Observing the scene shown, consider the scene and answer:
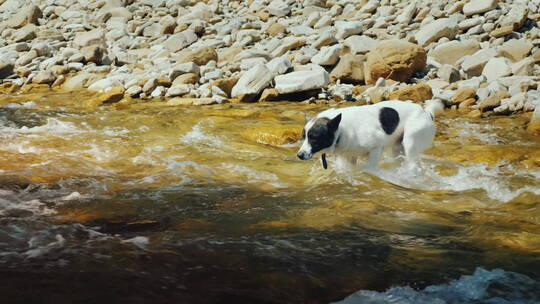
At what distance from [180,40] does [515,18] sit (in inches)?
495

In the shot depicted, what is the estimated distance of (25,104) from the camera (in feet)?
46.8

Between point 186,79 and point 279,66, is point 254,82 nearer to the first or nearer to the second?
point 279,66

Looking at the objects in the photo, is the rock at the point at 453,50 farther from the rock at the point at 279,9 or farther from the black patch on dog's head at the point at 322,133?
the black patch on dog's head at the point at 322,133

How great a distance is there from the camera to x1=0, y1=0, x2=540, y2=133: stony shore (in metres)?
13.4

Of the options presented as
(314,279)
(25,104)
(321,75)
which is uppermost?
(314,279)

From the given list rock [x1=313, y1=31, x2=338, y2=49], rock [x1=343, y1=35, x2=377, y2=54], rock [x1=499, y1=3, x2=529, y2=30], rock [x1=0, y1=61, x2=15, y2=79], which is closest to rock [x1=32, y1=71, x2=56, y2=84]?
rock [x1=0, y1=61, x2=15, y2=79]

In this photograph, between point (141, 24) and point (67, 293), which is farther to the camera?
point (141, 24)

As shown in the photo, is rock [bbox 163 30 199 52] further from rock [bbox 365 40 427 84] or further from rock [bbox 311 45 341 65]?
rock [bbox 365 40 427 84]

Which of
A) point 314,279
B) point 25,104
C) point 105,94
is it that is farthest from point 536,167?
point 25,104

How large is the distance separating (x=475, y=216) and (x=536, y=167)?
2906 mm

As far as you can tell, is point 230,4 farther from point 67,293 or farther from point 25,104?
point 67,293

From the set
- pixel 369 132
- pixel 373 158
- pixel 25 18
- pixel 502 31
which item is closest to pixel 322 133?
pixel 369 132

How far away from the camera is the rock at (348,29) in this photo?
18.2 metres

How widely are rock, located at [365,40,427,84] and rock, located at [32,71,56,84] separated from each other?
1138 centimetres
